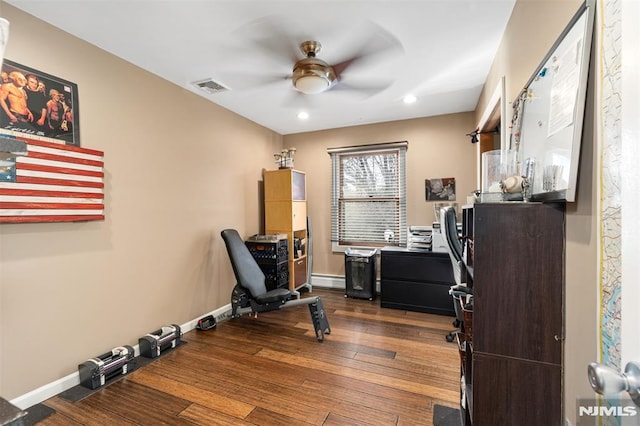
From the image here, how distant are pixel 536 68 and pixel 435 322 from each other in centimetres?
274

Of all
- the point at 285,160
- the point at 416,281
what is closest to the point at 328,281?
the point at 416,281

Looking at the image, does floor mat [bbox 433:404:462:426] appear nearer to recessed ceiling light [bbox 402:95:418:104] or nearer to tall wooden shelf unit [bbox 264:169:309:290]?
tall wooden shelf unit [bbox 264:169:309:290]

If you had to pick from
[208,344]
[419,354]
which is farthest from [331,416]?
[208,344]

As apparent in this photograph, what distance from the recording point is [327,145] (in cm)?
478

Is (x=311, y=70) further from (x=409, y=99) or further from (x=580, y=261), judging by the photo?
(x=580, y=261)

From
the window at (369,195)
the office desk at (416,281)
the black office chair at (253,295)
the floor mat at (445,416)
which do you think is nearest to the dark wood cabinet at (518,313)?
the floor mat at (445,416)

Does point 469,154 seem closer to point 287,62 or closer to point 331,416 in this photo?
point 287,62

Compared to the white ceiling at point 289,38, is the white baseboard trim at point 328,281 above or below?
below

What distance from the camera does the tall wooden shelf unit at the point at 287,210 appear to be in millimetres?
4238

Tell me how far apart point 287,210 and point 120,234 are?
7.16 ft

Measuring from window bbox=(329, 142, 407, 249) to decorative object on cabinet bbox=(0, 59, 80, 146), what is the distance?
3.29 meters

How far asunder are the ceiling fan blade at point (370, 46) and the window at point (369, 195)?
193 cm

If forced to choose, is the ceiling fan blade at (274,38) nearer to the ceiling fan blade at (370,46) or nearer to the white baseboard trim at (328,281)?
the ceiling fan blade at (370,46)

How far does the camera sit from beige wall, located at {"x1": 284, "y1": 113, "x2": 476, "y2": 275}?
401 centimetres
